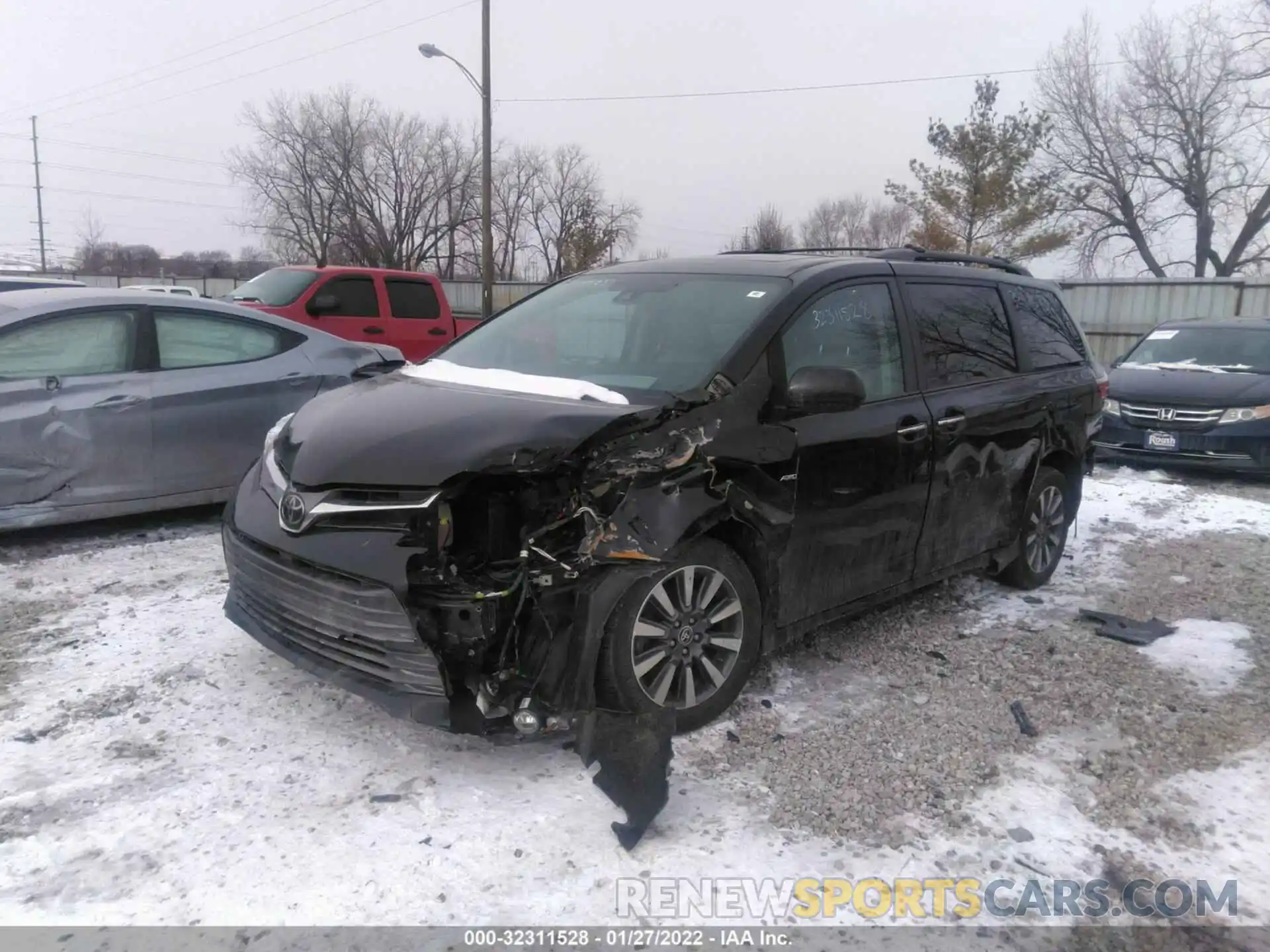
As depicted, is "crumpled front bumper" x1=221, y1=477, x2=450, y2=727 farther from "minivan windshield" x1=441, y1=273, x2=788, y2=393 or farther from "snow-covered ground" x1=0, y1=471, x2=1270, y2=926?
"minivan windshield" x1=441, y1=273, x2=788, y2=393

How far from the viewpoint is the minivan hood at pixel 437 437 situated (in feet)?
9.88

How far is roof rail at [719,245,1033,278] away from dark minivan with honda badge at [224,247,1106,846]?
0.58ft

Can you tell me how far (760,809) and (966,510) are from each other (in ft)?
7.28

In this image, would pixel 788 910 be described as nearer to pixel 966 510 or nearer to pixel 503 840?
pixel 503 840

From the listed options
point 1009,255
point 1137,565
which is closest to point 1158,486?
point 1137,565

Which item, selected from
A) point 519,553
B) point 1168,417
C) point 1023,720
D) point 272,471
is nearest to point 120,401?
point 272,471

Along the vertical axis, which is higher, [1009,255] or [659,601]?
[1009,255]

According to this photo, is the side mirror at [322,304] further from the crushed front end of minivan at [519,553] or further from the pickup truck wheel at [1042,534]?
the pickup truck wheel at [1042,534]

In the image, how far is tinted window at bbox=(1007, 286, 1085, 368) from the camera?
5.16 meters

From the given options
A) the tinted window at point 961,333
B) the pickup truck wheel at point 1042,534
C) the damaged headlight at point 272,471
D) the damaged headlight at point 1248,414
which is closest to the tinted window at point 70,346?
the damaged headlight at point 272,471

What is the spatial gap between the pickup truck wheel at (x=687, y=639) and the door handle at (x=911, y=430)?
3.66 feet

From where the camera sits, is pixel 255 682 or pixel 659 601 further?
pixel 255 682

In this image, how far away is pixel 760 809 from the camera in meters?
2.95

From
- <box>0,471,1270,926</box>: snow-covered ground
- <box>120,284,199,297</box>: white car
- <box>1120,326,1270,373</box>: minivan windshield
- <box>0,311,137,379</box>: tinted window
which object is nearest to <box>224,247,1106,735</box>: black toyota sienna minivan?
<box>0,471,1270,926</box>: snow-covered ground
